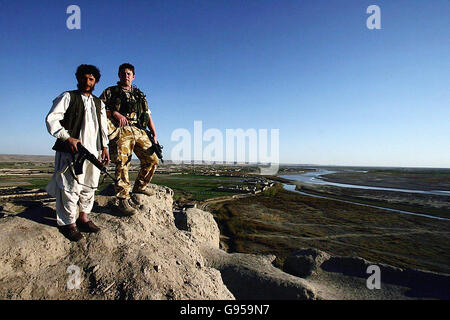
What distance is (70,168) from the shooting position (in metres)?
3.21

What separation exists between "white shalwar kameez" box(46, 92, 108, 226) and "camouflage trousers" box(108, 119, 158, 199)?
1046 millimetres

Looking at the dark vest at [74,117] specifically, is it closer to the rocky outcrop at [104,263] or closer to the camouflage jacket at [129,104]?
the camouflage jacket at [129,104]

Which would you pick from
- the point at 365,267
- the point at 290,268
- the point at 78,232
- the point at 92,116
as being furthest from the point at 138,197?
the point at 365,267

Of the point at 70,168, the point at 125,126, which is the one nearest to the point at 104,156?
the point at 70,168

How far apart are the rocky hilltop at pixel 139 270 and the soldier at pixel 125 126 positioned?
1.68ft

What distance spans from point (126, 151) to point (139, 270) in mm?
2529

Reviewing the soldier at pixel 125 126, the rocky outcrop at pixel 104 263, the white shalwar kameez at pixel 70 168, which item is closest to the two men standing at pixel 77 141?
the white shalwar kameez at pixel 70 168

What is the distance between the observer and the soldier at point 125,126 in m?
4.71

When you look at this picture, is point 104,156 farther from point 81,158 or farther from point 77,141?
point 77,141

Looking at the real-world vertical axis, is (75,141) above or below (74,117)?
below

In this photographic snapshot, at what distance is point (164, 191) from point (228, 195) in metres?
24.0

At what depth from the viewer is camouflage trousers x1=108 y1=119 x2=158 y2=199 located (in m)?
4.77
